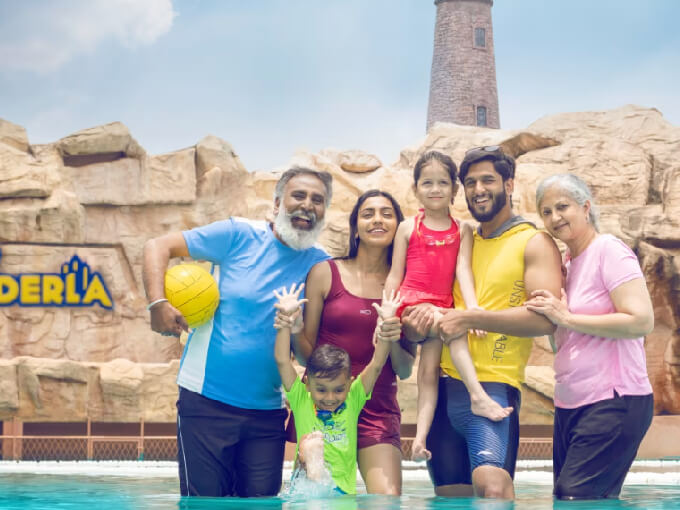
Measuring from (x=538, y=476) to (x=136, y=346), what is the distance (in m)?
10.2

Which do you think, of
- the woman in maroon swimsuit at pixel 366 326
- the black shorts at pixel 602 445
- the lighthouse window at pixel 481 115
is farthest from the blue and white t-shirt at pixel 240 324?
the lighthouse window at pixel 481 115

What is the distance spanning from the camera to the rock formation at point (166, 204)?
54.0ft

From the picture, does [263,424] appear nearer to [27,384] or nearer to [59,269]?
[27,384]

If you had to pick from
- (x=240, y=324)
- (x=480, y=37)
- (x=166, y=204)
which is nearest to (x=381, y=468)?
(x=240, y=324)

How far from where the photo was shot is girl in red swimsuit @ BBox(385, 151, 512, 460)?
4.18 m

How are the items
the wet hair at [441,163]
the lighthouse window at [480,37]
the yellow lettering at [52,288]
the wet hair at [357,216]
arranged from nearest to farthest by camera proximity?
the wet hair at [441,163]
the wet hair at [357,216]
the yellow lettering at [52,288]
the lighthouse window at [480,37]

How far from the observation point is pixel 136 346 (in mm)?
17906

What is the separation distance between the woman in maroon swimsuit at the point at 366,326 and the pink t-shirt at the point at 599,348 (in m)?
0.86

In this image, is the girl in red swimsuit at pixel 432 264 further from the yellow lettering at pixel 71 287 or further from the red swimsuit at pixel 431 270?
the yellow lettering at pixel 71 287

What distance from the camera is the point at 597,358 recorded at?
402 cm

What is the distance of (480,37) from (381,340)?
34498mm

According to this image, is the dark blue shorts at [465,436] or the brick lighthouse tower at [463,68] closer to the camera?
the dark blue shorts at [465,436]

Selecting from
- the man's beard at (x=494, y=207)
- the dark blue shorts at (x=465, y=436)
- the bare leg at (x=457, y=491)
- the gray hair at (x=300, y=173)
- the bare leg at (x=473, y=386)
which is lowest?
the bare leg at (x=457, y=491)

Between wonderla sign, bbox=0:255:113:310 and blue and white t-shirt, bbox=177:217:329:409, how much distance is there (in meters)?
13.8
